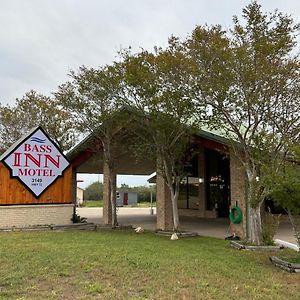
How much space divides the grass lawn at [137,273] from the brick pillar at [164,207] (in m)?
5.00

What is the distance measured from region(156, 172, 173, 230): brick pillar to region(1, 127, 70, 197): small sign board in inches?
171

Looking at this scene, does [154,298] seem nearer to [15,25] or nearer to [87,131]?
[15,25]

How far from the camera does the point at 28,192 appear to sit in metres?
16.5

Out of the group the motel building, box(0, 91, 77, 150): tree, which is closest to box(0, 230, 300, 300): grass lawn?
the motel building

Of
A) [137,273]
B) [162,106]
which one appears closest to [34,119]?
[162,106]

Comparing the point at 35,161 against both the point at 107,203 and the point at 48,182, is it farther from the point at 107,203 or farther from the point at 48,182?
the point at 107,203

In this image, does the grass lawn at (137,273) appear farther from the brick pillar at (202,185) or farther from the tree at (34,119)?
the brick pillar at (202,185)

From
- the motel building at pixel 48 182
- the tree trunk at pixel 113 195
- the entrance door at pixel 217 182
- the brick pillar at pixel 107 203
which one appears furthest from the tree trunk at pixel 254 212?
the entrance door at pixel 217 182

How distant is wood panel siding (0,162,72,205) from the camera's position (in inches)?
629

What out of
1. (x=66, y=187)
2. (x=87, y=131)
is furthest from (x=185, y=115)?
(x=66, y=187)

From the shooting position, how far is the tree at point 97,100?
14648mm

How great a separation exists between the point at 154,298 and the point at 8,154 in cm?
1193

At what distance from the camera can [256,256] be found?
9.70 meters

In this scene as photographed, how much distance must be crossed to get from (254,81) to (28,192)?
10128mm
